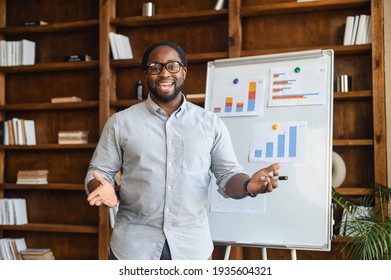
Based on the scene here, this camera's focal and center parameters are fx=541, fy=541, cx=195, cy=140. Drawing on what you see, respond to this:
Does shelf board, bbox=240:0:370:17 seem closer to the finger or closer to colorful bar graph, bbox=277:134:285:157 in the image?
colorful bar graph, bbox=277:134:285:157

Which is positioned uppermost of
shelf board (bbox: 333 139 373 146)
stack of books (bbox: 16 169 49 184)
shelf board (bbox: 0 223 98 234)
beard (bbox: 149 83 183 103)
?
beard (bbox: 149 83 183 103)

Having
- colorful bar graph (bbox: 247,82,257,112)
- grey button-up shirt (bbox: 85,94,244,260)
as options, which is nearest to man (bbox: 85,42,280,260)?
grey button-up shirt (bbox: 85,94,244,260)

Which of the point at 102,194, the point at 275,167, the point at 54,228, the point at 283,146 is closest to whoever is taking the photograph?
the point at 102,194

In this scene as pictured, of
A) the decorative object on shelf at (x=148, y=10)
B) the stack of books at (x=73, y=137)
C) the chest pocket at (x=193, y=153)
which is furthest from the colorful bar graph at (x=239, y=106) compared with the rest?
the stack of books at (x=73, y=137)

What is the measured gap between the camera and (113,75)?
4684 millimetres

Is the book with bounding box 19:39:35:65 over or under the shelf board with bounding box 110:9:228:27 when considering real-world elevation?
under

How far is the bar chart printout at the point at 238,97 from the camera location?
3418mm

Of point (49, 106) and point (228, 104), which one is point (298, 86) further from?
point (49, 106)

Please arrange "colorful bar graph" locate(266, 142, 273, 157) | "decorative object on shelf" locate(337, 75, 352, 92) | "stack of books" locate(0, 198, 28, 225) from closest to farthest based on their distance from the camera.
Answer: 1. "colorful bar graph" locate(266, 142, 273, 157)
2. "decorative object on shelf" locate(337, 75, 352, 92)
3. "stack of books" locate(0, 198, 28, 225)

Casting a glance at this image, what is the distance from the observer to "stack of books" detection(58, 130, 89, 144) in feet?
15.4

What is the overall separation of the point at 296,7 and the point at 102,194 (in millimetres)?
2652

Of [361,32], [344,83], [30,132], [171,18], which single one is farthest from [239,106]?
[30,132]
